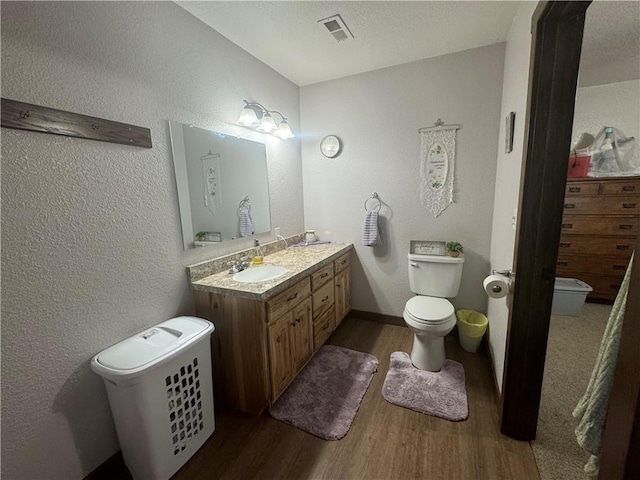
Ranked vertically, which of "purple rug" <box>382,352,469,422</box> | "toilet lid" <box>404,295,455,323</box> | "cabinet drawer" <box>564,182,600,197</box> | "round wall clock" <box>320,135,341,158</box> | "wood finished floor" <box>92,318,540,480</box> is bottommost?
"wood finished floor" <box>92,318,540,480</box>

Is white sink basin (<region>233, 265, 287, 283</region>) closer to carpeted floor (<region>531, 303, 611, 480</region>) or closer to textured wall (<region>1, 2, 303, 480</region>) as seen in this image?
textured wall (<region>1, 2, 303, 480</region>)

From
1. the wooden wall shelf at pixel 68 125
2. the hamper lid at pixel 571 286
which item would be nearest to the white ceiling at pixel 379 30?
the wooden wall shelf at pixel 68 125

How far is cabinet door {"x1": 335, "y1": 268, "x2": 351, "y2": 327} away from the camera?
8.02 feet

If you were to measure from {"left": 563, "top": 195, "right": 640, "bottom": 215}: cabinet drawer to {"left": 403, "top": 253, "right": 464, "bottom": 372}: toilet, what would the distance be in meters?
1.60

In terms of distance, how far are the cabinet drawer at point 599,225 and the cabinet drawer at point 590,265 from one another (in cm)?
28

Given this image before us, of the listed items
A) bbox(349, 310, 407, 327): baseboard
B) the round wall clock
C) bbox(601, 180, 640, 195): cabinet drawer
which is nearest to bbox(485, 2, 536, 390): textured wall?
bbox(349, 310, 407, 327): baseboard

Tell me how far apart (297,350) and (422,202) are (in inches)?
64.0

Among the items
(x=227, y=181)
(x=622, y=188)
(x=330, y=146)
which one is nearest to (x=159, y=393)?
(x=227, y=181)

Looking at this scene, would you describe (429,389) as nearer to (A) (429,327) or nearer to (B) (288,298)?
(A) (429,327)

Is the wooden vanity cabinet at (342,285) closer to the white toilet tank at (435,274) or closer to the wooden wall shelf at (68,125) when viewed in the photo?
the white toilet tank at (435,274)

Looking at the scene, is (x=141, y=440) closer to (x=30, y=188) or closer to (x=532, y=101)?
(x=30, y=188)

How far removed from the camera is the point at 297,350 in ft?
6.03

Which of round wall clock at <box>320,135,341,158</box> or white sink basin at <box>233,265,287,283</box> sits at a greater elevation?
round wall clock at <box>320,135,341,158</box>

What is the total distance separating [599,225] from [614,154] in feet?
2.43
